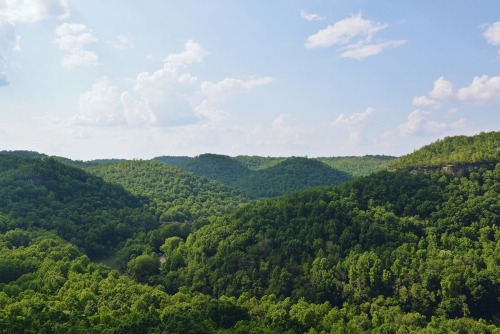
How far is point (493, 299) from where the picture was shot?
8625 centimetres

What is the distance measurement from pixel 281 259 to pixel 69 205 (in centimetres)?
7443

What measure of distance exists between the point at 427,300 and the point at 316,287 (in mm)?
21835

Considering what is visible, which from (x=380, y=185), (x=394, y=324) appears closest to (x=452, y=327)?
(x=394, y=324)

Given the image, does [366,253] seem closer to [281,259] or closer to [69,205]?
[281,259]

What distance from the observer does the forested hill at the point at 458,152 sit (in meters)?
124

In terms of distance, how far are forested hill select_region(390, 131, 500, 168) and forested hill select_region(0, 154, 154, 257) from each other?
9074 cm

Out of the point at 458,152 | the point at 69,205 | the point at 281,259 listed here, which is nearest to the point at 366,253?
the point at 281,259

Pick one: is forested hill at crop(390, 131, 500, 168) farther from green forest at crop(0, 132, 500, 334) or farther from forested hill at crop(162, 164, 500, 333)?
forested hill at crop(162, 164, 500, 333)

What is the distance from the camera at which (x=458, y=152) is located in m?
135

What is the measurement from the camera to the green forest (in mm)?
73125

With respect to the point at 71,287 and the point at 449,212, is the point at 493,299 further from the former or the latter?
the point at 71,287

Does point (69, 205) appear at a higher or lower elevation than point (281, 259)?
higher

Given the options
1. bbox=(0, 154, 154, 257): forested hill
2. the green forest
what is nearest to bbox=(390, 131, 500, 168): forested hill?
the green forest

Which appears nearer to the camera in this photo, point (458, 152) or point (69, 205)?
point (458, 152)
